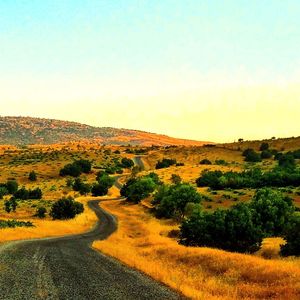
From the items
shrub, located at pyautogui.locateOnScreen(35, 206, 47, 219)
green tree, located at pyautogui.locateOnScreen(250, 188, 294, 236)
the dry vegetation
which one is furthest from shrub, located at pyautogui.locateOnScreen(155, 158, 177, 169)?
green tree, located at pyautogui.locateOnScreen(250, 188, 294, 236)

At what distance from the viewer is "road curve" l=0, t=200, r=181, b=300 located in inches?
642

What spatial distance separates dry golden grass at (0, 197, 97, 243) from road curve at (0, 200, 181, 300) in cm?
1302

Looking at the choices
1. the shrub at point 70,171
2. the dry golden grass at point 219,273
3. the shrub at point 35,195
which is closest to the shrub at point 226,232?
the dry golden grass at point 219,273

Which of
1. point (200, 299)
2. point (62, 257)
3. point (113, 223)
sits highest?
point (200, 299)

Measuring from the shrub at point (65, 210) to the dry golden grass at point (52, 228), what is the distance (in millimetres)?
1364

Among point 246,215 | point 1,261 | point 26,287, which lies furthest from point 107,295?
point 246,215

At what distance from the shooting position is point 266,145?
165 metres

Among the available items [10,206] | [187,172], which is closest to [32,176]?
[10,206]

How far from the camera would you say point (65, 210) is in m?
77.1

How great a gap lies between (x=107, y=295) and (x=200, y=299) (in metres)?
3.44

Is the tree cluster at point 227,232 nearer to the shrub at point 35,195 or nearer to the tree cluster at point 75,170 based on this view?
the shrub at point 35,195

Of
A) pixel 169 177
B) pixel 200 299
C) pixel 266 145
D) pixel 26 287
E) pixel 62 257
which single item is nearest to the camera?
pixel 200 299

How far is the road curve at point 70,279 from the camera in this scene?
16297 mm

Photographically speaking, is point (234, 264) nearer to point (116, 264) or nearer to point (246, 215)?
point (116, 264)
